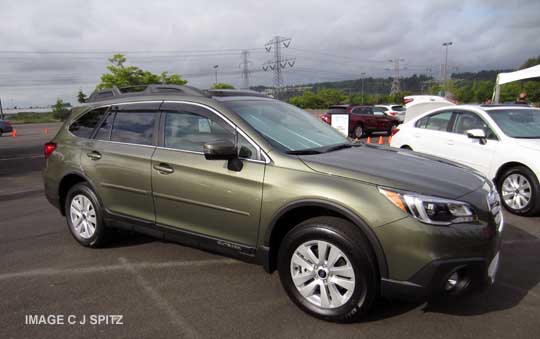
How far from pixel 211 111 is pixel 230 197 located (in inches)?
33.0

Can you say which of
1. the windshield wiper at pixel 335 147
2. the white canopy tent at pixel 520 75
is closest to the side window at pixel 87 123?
the windshield wiper at pixel 335 147

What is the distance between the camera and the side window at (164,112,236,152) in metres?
3.54

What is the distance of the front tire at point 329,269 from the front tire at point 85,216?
7.69 feet

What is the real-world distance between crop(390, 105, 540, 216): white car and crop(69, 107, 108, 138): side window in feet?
16.9

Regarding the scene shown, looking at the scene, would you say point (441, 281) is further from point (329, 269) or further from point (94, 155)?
point (94, 155)

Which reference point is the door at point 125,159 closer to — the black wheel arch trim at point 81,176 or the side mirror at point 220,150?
the black wheel arch trim at point 81,176

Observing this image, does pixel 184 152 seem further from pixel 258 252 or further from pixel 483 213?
pixel 483 213

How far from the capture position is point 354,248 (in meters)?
2.77

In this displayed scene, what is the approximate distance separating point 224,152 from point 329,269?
1.20 meters

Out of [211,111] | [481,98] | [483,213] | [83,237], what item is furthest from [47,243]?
[481,98]

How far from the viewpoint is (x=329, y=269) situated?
2.94 m

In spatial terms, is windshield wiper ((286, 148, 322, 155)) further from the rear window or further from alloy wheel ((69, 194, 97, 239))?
the rear window

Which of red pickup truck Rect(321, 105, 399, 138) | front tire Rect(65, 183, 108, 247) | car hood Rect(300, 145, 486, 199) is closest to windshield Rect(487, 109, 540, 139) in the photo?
car hood Rect(300, 145, 486, 199)

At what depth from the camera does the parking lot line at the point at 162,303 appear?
294 centimetres
